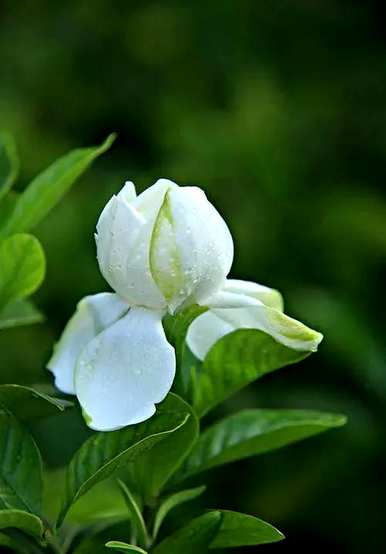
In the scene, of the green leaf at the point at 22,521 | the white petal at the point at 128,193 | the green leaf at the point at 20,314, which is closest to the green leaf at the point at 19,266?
the green leaf at the point at 20,314

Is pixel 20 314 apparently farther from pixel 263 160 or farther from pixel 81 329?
pixel 263 160

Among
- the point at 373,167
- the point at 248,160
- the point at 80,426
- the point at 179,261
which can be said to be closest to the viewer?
the point at 179,261

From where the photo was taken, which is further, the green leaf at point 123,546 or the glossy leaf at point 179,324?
the glossy leaf at point 179,324

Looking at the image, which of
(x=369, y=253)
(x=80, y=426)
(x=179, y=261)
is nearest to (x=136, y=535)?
(x=179, y=261)

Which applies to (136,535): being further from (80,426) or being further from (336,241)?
(336,241)

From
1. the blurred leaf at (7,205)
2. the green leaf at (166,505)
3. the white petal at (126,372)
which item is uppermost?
the blurred leaf at (7,205)

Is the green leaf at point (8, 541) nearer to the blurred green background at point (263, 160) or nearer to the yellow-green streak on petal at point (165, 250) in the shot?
the yellow-green streak on petal at point (165, 250)

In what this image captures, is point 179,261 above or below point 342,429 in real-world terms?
above
